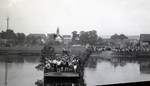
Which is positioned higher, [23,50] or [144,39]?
[144,39]

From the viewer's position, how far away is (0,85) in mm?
1754

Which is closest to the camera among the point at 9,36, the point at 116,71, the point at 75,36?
the point at 9,36

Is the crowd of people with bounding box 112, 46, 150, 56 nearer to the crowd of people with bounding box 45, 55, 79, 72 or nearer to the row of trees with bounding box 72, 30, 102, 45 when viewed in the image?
the row of trees with bounding box 72, 30, 102, 45

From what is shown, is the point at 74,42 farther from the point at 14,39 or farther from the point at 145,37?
the point at 145,37

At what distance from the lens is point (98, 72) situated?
7.33 feet

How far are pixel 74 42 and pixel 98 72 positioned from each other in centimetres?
39

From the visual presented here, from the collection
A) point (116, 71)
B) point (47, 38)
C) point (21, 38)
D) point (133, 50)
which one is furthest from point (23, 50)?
point (133, 50)

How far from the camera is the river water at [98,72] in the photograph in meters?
1.87

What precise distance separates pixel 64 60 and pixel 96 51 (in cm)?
38

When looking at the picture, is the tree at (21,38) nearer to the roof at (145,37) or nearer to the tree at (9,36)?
the tree at (9,36)

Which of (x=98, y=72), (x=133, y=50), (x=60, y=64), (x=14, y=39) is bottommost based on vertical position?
(x=98, y=72)

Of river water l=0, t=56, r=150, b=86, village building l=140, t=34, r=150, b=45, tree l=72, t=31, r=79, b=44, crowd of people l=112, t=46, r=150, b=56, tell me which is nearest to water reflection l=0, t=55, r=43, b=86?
river water l=0, t=56, r=150, b=86

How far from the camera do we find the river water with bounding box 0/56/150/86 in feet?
6.13

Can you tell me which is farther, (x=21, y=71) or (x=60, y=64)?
(x=60, y=64)
